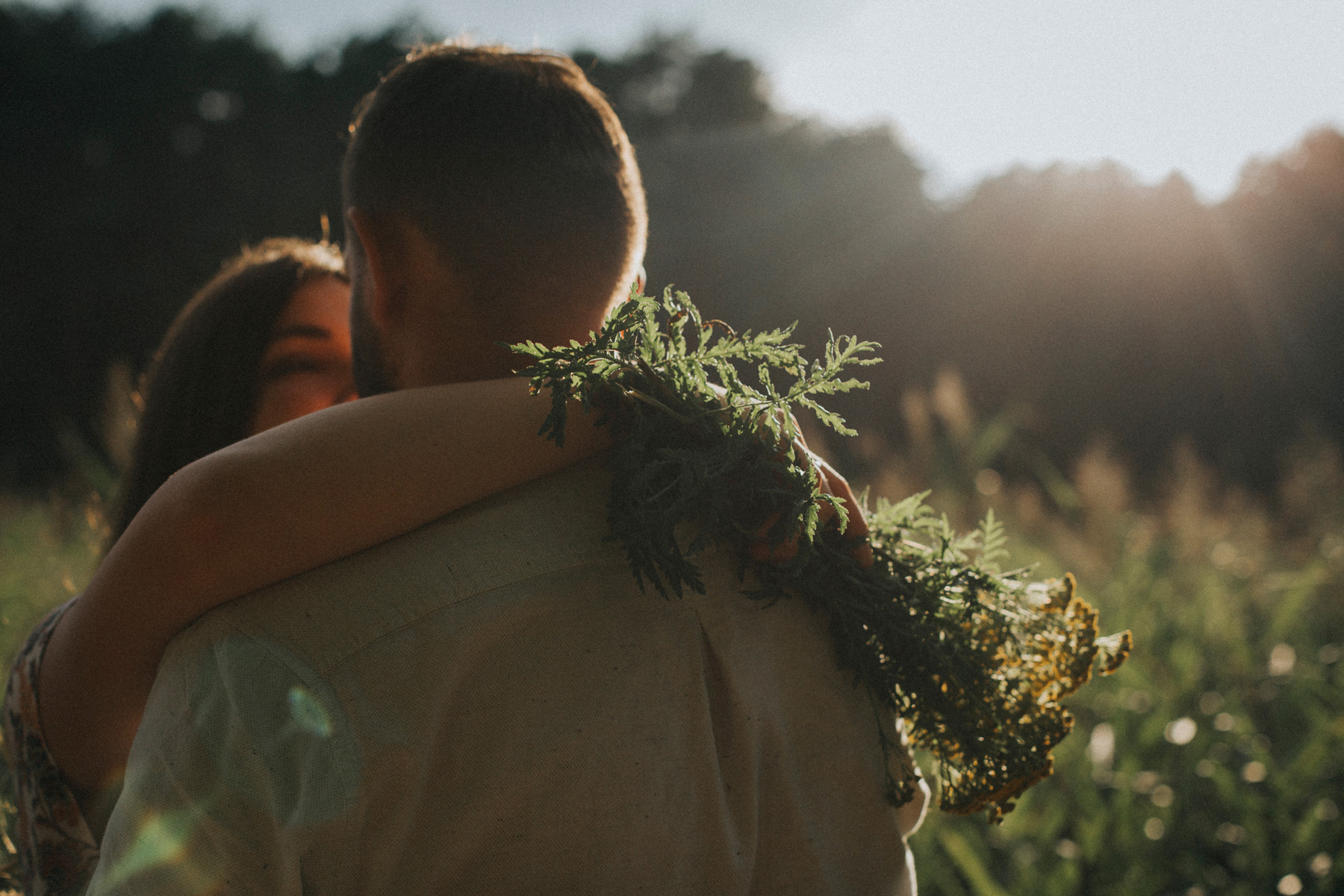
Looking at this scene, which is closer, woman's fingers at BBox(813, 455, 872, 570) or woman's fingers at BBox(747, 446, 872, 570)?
woman's fingers at BBox(747, 446, 872, 570)

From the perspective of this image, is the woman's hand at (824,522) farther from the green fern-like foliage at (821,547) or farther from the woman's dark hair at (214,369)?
the woman's dark hair at (214,369)

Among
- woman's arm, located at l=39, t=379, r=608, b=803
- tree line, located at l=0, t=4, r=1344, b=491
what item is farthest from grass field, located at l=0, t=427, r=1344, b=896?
tree line, located at l=0, t=4, r=1344, b=491

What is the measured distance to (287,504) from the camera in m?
0.87

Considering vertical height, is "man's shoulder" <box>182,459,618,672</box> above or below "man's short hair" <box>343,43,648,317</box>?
below

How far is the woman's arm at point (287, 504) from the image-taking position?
2.85 ft

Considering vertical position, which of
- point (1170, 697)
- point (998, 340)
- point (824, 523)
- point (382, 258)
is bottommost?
point (998, 340)

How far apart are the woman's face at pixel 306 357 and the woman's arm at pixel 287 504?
1085mm

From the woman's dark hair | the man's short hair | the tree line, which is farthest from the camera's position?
the tree line

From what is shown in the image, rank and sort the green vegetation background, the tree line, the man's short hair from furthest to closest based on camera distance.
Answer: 1. the tree line
2. the green vegetation background
3. the man's short hair

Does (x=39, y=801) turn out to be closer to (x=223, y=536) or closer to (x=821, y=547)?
(x=223, y=536)

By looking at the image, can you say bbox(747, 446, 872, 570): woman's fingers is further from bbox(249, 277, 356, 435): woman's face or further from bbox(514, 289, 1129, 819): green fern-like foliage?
bbox(249, 277, 356, 435): woman's face

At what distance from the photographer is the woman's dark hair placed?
204 centimetres

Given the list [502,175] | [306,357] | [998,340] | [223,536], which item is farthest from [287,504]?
[998,340]

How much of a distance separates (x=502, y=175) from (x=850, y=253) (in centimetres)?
1187
